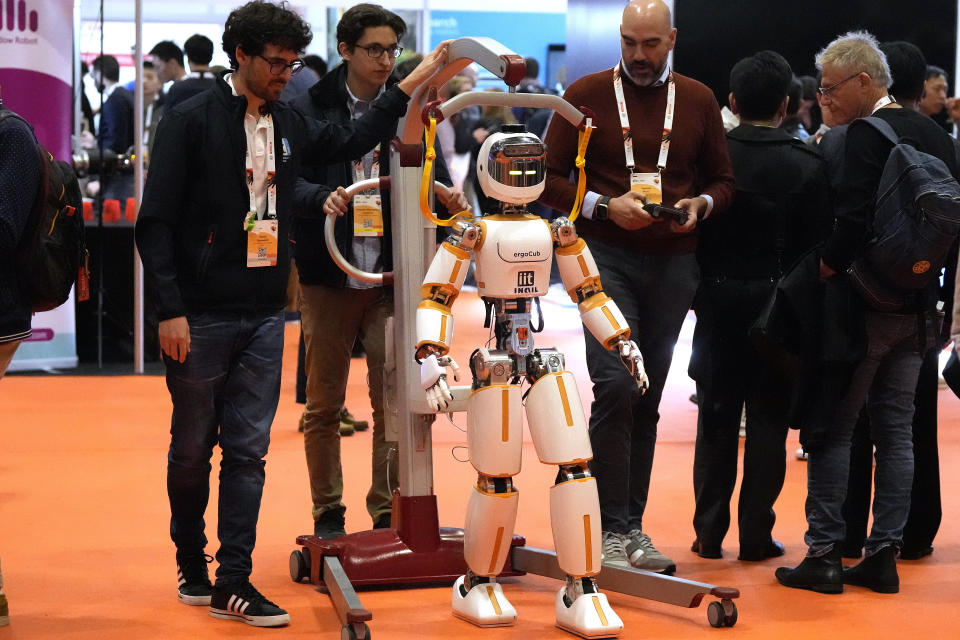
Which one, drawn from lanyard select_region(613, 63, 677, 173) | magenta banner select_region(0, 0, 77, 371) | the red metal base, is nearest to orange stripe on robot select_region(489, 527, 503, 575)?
the red metal base

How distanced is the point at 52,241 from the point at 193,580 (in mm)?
1086

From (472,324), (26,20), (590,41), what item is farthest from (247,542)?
(590,41)

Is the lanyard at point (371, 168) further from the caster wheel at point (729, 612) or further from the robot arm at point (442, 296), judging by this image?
the caster wheel at point (729, 612)

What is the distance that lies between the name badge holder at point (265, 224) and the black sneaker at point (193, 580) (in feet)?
3.06

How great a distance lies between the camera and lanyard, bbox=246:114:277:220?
352cm

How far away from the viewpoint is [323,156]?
3.79 m

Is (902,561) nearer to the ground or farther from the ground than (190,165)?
nearer to the ground

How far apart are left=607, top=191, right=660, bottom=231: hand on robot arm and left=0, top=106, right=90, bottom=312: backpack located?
156 cm

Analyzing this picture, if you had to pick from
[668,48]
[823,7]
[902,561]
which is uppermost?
[823,7]

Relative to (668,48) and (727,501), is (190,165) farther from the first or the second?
(727,501)

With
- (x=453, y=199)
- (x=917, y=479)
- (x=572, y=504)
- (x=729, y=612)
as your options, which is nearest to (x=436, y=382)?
(x=572, y=504)

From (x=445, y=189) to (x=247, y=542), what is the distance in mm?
1230

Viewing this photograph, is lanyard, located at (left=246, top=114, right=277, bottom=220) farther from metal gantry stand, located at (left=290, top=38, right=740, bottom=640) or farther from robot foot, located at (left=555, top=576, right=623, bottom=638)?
robot foot, located at (left=555, top=576, right=623, bottom=638)

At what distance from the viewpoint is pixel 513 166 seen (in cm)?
351
